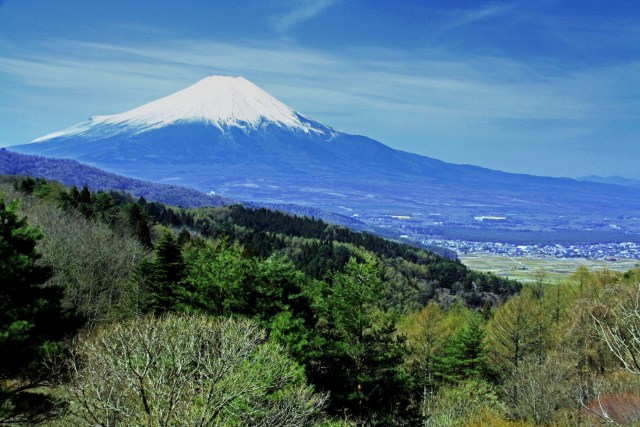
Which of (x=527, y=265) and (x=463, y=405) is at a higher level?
(x=463, y=405)

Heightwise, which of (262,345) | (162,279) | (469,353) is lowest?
(469,353)

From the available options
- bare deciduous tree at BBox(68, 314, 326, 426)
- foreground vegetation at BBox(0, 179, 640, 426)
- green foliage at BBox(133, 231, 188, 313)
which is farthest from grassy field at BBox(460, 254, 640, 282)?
bare deciduous tree at BBox(68, 314, 326, 426)

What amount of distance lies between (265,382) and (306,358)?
6.82 meters

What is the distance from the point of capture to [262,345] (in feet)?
59.7

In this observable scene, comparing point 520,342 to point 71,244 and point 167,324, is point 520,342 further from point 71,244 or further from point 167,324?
point 71,244

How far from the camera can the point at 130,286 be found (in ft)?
109

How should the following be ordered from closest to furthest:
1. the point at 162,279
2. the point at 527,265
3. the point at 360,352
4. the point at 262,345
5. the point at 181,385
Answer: the point at 181,385, the point at 262,345, the point at 360,352, the point at 162,279, the point at 527,265

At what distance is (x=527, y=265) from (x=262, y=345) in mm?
166851

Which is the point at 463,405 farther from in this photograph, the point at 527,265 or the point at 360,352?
the point at 527,265

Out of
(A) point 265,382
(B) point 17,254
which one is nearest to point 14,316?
(B) point 17,254

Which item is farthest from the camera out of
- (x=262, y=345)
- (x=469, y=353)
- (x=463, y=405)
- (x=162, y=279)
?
(x=469, y=353)

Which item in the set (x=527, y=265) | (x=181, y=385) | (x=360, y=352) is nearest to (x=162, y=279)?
(x=360, y=352)

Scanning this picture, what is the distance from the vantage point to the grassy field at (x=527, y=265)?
5479 inches

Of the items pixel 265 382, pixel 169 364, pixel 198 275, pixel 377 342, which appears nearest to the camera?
pixel 169 364
